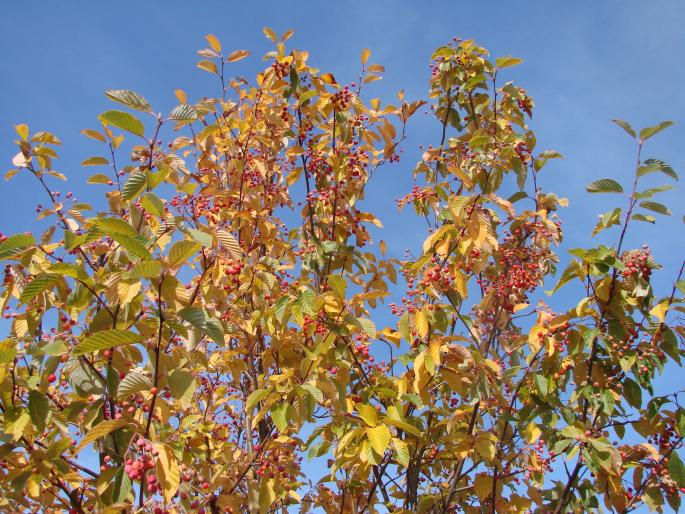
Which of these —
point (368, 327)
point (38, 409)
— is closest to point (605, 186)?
point (368, 327)

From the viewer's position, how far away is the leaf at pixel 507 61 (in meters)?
4.37

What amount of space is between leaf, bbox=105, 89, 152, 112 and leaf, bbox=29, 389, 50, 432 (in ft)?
4.23

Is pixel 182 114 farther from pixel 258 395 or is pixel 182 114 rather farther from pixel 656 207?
pixel 656 207

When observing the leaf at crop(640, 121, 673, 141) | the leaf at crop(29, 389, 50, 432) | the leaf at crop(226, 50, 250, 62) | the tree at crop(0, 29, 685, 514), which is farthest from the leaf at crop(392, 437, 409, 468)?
the leaf at crop(226, 50, 250, 62)

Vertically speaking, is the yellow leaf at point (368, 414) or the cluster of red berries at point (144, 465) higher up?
the yellow leaf at point (368, 414)

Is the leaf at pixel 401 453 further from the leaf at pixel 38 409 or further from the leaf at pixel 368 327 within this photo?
the leaf at pixel 38 409

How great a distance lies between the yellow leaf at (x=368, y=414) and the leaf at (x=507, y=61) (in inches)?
115

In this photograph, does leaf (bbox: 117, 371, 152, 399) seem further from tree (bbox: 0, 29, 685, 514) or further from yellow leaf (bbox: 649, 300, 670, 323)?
yellow leaf (bbox: 649, 300, 670, 323)

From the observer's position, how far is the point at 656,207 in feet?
10.8

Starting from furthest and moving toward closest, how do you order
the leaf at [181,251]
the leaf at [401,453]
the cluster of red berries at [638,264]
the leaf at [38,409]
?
the cluster of red berries at [638,264] < the leaf at [401,453] < the leaf at [38,409] < the leaf at [181,251]

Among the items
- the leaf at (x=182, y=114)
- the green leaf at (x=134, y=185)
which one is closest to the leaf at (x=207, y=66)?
the leaf at (x=182, y=114)

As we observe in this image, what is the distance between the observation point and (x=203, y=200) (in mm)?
4344

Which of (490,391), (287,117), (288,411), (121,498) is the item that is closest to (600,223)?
(490,391)

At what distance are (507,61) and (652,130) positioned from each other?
1474 mm
